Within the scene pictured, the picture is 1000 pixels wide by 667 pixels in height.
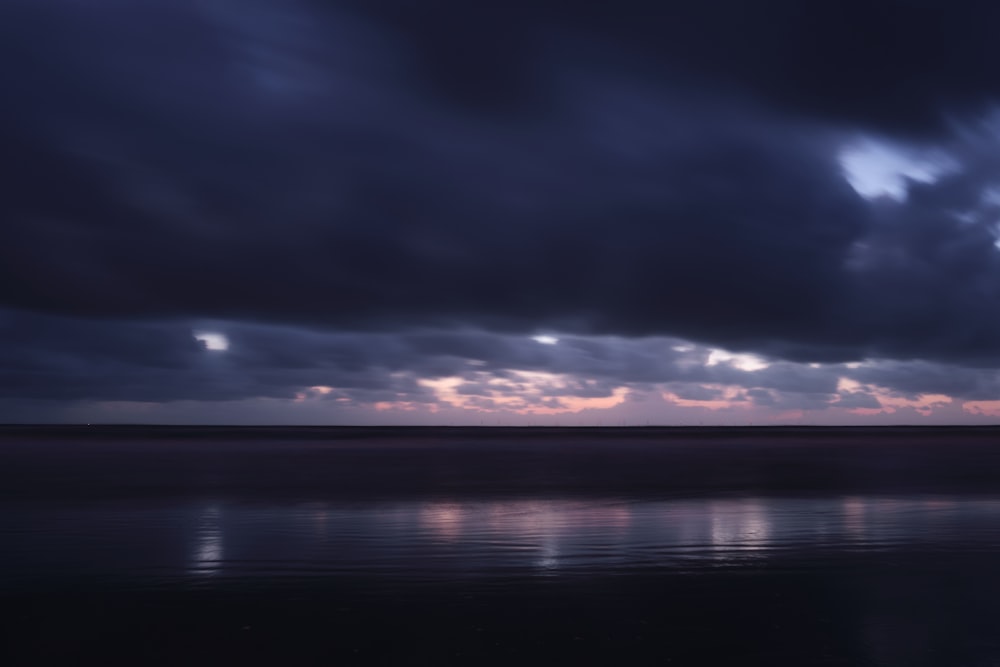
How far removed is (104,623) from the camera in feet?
43.4

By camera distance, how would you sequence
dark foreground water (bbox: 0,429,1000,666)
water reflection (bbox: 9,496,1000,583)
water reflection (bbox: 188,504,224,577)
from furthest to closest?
water reflection (bbox: 9,496,1000,583) → water reflection (bbox: 188,504,224,577) → dark foreground water (bbox: 0,429,1000,666)

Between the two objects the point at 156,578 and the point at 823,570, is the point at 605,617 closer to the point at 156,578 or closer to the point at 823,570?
the point at 823,570

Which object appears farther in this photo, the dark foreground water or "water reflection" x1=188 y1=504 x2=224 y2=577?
"water reflection" x1=188 y1=504 x2=224 y2=577

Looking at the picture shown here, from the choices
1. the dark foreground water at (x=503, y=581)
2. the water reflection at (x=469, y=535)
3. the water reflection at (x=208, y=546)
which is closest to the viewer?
the dark foreground water at (x=503, y=581)

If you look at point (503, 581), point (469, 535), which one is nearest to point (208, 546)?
point (469, 535)

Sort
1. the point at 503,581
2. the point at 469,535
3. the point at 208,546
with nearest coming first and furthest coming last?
1. the point at 503,581
2. the point at 208,546
3. the point at 469,535

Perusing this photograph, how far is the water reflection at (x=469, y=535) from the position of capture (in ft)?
60.9

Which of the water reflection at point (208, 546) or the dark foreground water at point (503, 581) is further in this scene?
the water reflection at point (208, 546)

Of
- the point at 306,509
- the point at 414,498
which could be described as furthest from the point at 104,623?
the point at 414,498

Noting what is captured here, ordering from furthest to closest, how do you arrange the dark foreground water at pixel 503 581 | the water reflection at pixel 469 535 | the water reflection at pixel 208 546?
the water reflection at pixel 469 535
the water reflection at pixel 208 546
the dark foreground water at pixel 503 581

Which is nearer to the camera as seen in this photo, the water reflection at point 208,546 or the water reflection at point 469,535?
the water reflection at point 208,546

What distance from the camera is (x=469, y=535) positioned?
23375 millimetres

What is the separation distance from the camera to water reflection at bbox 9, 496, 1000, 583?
1856cm

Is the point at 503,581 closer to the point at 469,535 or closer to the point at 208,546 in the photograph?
the point at 469,535
